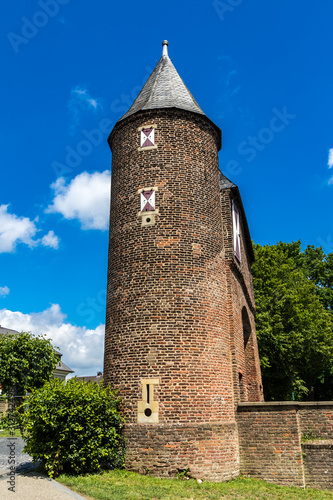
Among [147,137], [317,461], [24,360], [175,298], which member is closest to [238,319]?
[175,298]

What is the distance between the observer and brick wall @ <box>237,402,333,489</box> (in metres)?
11.0

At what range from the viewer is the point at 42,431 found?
9836mm

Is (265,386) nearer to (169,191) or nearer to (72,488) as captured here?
(169,191)

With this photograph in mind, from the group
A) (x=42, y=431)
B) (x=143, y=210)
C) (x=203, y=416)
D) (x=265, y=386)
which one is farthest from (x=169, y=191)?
(x=265, y=386)

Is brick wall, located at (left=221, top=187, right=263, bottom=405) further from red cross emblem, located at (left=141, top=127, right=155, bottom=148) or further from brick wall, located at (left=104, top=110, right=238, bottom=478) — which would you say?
red cross emblem, located at (left=141, top=127, right=155, bottom=148)

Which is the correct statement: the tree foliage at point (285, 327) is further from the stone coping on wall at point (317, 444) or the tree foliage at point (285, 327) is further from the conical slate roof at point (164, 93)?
the conical slate roof at point (164, 93)

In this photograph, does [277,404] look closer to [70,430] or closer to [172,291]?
[172,291]

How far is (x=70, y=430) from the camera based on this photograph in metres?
9.68

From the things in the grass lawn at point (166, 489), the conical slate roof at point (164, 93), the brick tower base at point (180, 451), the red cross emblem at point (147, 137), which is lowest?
the grass lawn at point (166, 489)

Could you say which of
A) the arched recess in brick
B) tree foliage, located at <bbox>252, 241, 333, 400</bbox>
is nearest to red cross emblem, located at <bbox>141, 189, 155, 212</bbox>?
the arched recess in brick

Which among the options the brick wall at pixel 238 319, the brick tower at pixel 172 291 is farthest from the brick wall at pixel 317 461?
the brick wall at pixel 238 319

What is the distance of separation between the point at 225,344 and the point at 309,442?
3.52 metres

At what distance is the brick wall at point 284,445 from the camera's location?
11.0m

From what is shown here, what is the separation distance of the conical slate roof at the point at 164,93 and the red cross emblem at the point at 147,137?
32.4 inches
